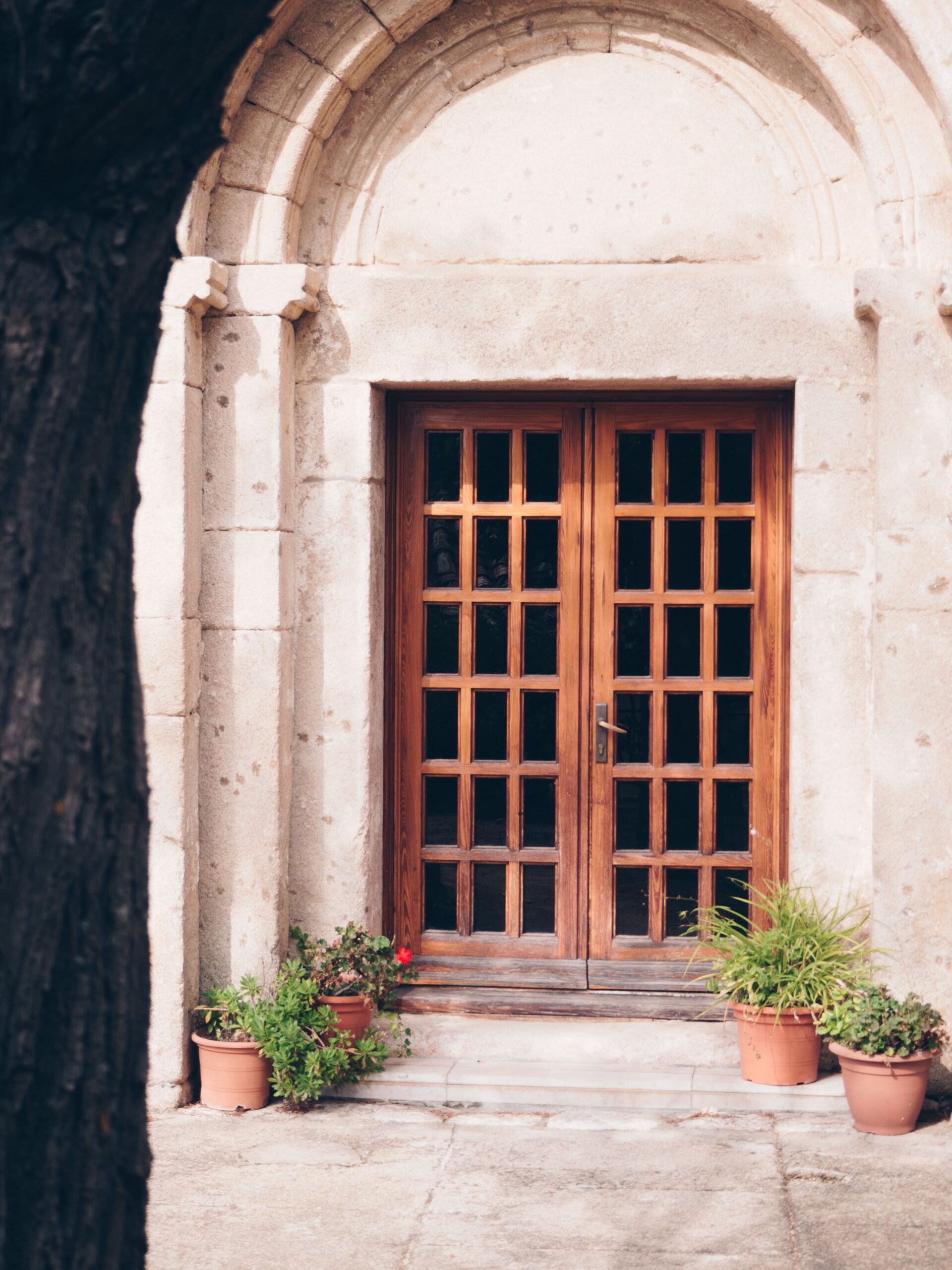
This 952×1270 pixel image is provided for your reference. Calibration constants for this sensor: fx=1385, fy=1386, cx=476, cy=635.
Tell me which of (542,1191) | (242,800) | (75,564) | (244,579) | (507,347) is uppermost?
(507,347)

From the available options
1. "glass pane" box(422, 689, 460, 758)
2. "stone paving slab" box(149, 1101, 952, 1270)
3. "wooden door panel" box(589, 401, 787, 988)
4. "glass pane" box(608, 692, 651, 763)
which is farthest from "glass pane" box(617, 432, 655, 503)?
"stone paving slab" box(149, 1101, 952, 1270)

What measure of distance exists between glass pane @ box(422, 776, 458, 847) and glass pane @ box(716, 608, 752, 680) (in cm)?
120

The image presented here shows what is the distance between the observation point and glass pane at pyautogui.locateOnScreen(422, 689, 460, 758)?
568 centimetres

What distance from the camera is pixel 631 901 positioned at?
18.8 feet

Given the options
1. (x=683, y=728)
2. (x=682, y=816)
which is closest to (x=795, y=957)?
(x=682, y=816)

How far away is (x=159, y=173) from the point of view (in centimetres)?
208

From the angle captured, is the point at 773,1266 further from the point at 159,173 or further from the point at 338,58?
the point at 338,58

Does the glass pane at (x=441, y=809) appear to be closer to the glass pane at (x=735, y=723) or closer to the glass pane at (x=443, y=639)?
the glass pane at (x=443, y=639)

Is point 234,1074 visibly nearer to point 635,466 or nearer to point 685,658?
point 685,658

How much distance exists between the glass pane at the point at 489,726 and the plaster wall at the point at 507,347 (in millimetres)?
471

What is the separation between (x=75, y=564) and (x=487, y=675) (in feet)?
11.9

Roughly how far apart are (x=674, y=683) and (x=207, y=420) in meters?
2.09

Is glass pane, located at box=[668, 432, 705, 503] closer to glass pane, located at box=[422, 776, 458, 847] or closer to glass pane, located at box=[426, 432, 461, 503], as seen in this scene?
glass pane, located at box=[426, 432, 461, 503]

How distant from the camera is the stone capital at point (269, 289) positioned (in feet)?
17.1
